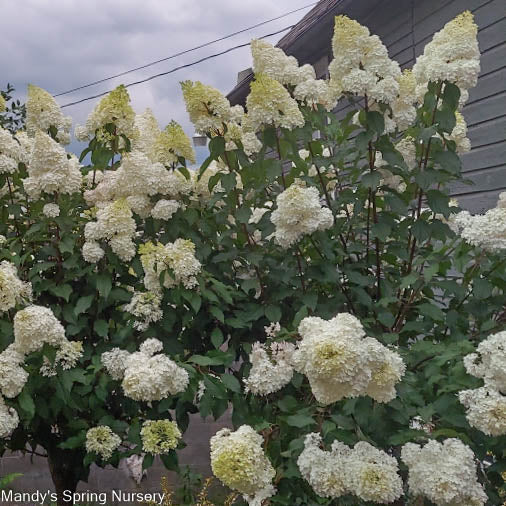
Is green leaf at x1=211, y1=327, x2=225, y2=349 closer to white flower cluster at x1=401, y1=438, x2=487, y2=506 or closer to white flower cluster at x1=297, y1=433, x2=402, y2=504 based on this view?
white flower cluster at x1=297, y1=433, x2=402, y2=504

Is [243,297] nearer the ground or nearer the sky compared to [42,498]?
nearer the sky

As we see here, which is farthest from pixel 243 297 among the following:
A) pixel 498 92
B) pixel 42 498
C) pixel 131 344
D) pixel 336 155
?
pixel 42 498

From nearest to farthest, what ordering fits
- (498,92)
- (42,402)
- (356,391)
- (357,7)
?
(356,391) → (42,402) → (498,92) → (357,7)

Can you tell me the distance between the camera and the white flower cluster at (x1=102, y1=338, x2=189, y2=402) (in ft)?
7.65

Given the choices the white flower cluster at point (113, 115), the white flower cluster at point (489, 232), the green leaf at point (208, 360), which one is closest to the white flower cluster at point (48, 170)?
the white flower cluster at point (113, 115)

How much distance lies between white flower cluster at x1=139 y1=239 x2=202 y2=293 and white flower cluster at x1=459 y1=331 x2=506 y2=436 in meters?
1.20

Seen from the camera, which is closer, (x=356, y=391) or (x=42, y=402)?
(x=356, y=391)

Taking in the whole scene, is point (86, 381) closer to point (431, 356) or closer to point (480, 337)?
point (431, 356)

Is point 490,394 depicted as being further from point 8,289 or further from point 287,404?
point 8,289

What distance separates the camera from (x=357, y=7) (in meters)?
6.01

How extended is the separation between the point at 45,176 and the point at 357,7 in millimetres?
4142

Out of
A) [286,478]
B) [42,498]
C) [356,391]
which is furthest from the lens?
[42,498]

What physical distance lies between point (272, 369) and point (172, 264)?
0.65 meters

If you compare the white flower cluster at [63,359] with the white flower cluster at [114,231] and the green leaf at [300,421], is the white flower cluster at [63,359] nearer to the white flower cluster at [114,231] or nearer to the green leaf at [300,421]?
the white flower cluster at [114,231]
